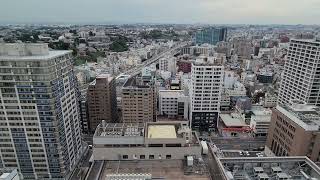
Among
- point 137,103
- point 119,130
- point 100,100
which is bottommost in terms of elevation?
point 100,100

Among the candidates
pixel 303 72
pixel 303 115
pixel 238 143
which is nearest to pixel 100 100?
pixel 238 143

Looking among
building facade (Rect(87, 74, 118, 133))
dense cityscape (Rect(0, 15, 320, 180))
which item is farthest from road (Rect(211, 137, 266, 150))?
building facade (Rect(87, 74, 118, 133))

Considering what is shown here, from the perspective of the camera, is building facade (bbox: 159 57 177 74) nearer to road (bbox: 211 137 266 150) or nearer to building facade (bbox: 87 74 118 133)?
building facade (bbox: 87 74 118 133)

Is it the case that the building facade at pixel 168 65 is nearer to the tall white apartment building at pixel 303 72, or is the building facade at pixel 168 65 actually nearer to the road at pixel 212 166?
the tall white apartment building at pixel 303 72

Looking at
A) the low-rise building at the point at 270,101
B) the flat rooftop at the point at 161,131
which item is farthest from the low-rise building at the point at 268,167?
the low-rise building at the point at 270,101

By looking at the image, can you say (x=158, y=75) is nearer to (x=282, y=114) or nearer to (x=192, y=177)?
(x=282, y=114)

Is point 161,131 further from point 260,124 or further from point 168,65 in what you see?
point 168,65

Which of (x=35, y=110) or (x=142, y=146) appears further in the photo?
(x=35, y=110)

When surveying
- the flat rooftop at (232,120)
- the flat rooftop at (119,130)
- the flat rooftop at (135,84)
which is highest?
the flat rooftop at (119,130)
